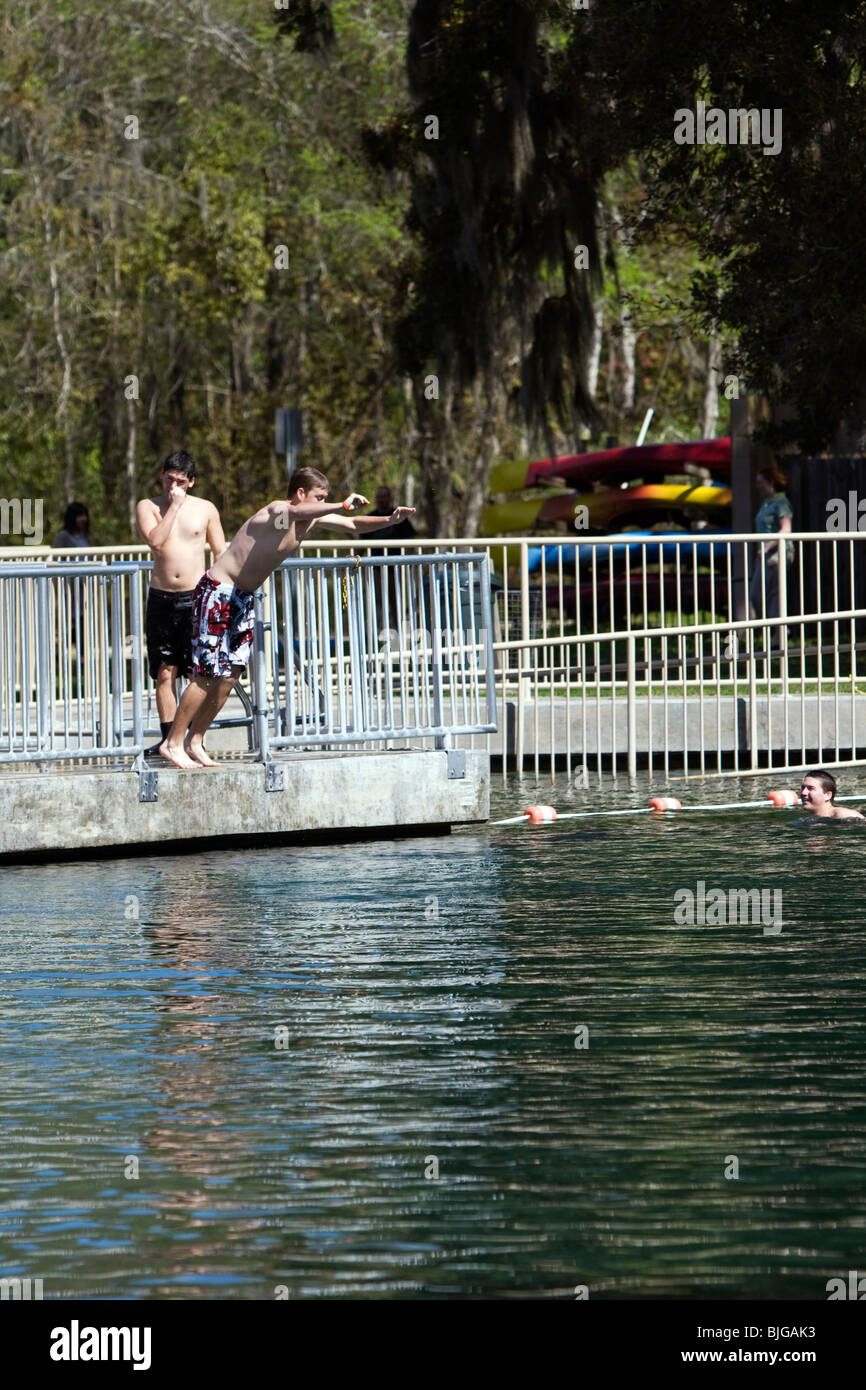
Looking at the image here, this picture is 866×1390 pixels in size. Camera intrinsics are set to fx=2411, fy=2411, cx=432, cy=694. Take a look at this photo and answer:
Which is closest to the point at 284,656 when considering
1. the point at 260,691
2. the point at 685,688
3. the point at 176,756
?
the point at 260,691

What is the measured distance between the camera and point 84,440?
56.6 metres

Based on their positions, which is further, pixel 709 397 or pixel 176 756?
pixel 709 397

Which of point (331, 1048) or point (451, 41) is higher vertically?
point (451, 41)

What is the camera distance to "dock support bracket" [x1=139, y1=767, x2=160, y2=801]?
43.8ft

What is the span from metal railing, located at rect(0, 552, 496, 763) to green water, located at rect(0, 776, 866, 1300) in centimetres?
134

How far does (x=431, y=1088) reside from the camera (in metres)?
7.50

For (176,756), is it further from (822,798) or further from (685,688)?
(685,688)

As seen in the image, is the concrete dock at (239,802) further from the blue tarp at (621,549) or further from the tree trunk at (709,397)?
the tree trunk at (709,397)

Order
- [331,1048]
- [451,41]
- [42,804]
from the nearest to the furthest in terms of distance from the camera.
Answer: [331,1048] → [42,804] → [451,41]

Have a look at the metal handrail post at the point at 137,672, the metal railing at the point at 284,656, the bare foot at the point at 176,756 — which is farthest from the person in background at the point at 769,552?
the metal handrail post at the point at 137,672

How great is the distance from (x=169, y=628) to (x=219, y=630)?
2.83ft
